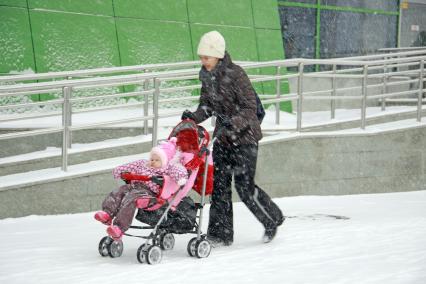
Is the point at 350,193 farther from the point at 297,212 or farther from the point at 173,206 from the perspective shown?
the point at 173,206

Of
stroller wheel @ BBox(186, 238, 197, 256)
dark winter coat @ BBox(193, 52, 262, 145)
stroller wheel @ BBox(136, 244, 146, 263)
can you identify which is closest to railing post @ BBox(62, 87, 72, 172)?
dark winter coat @ BBox(193, 52, 262, 145)

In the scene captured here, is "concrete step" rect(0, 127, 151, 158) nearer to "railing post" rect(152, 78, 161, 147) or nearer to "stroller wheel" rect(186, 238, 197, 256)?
"railing post" rect(152, 78, 161, 147)

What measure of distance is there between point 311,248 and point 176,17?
8.71 meters

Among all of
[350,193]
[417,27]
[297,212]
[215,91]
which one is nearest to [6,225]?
[215,91]

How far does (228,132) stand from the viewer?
747 cm

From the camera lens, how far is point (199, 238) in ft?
23.8

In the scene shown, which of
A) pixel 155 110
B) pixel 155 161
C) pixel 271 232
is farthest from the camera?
pixel 155 110

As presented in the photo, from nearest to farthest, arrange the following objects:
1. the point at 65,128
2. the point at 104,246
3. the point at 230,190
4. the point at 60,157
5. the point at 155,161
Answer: the point at 155,161 < the point at 104,246 < the point at 230,190 < the point at 65,128 < the point at 60,157

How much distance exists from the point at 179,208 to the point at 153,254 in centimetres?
52

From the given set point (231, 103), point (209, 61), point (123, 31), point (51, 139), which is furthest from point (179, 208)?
point (123, 31)

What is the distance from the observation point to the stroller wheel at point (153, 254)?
6.84 meters

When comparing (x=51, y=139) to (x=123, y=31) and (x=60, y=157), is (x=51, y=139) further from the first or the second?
(x=123, y=31)

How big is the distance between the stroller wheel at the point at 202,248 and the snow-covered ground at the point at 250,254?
0.09 meters

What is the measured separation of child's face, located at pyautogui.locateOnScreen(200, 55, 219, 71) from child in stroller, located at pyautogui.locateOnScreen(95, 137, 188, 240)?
797 mm
